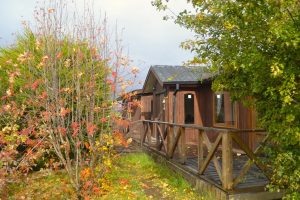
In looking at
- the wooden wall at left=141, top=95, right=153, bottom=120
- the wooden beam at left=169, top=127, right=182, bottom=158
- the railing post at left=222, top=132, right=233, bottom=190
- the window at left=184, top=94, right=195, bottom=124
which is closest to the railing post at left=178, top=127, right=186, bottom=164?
the wooden beam at left=169, top=127, right=182, bottom=158

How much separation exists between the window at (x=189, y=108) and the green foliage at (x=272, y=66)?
8.31m

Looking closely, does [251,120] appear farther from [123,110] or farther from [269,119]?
[269,119]

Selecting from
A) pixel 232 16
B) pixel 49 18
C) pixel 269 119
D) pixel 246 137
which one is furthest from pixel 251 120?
pixel 49 18

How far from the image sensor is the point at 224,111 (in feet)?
36.3

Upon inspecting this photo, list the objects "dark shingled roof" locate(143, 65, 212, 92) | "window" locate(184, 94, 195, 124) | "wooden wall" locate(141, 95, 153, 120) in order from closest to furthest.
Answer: "dark shingled roof" locate(143, 65, 212, 92), "window" locate(184, 94, 195, 124), "wooden wall" locate(141, 95, 153, 120)

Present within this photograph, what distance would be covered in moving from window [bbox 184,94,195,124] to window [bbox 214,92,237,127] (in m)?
1.61

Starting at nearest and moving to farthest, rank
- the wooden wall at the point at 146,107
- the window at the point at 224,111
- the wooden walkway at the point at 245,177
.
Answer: the wooden walkway at the point at 245,177
the window at the point at 224,111
the wooden wall at the point at 146,107

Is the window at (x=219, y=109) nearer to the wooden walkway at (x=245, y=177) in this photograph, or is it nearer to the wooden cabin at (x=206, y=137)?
the wooden cabin at (x=206, y=137)

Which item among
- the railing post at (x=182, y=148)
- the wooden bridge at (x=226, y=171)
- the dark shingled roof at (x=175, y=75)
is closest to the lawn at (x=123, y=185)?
the wooden bridge at (x=226, y=171)

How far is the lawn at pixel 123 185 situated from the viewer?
6.57 m

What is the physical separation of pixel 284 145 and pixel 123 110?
3986mm

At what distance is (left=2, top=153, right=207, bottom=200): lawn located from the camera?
21.6 feet

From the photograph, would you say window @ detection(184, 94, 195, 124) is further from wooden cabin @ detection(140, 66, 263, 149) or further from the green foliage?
the green foliage

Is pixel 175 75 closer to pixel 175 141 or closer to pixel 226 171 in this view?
pixel 175 141
